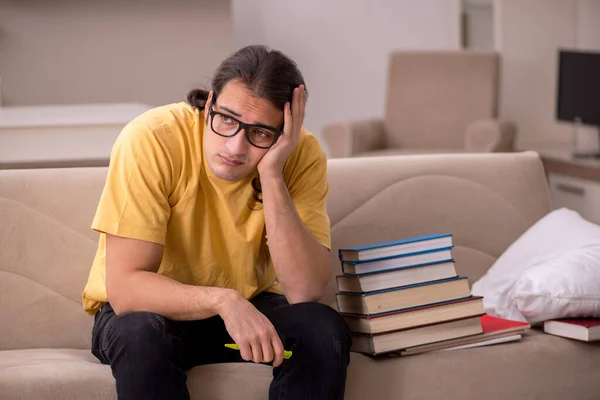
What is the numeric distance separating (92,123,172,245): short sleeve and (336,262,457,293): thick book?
0.43 meters

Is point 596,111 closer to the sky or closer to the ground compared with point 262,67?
closer to the ground

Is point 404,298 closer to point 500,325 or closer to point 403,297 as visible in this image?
point 403,297

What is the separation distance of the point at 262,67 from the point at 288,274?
0.44m

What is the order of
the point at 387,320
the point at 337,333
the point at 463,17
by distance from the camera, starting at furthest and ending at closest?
the point at 463,17 → the point at 387,320 → the point at 337,333

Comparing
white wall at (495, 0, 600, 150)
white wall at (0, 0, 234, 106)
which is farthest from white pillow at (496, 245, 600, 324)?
white wall at (0, 0, 234, 106)

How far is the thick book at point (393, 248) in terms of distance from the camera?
76.0 inches

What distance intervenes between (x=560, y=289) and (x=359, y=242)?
56 centimetres

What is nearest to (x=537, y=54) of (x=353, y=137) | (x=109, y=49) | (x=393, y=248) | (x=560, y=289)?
(x=353, y=137)

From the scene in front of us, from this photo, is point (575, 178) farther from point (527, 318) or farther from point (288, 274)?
point (288, 274)

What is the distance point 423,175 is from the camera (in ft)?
7.91

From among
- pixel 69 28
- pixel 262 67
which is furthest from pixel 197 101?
pixel 69 28

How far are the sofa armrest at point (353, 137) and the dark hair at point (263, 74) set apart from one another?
3153 millimetres

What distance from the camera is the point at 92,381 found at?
1735 millimetres

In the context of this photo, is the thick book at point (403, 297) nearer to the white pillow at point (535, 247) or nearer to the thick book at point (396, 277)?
the thick book at point (396, 277)
